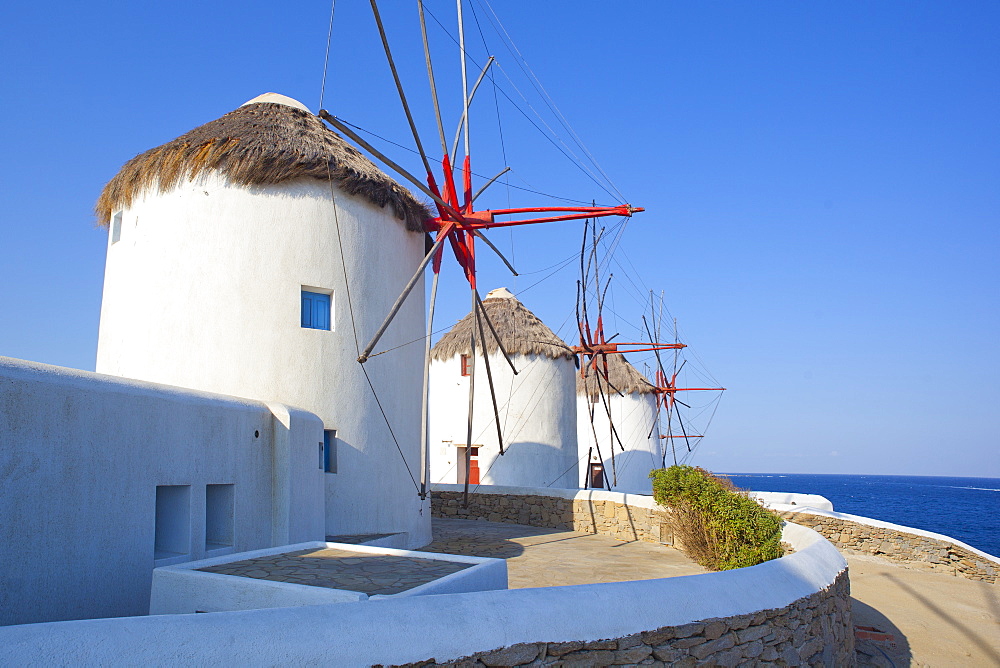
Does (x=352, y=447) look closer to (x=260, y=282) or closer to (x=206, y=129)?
(x=260, y=282)

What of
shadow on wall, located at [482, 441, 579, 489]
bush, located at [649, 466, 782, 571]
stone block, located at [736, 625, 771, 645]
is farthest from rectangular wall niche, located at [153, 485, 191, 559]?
shadow on wall, located at [482, 441, 579, 489]

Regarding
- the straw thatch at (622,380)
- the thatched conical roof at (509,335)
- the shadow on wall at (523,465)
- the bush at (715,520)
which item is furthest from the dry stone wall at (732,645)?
the straw thatch at (622,380)

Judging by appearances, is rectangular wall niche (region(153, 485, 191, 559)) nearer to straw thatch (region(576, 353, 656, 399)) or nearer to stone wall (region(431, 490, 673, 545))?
stone wall (region(431, 490, 673, 545))

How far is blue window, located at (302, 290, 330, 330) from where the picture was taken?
32.7ft

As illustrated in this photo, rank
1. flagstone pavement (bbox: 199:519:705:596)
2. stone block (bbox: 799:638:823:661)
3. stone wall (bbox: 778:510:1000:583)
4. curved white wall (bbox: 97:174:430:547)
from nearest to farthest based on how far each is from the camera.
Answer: flagstone pavement (bbox: 199:519:705:596) → stone block (bbox: 799:638:823:661) → curved white wall (bbox: 97:174:430:547) → stone wall (bbox: 778:510:1000:583)

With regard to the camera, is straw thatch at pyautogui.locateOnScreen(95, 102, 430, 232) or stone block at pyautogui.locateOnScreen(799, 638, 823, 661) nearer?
stone block at pyautogui.locateOnScreen(799, 638, 823, 661)

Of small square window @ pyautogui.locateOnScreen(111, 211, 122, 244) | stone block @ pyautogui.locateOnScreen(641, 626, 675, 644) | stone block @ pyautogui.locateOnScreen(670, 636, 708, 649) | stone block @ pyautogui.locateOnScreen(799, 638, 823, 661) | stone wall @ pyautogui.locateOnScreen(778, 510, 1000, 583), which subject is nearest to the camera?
stone block @ pyautogui.locateOnScreen(641, 626, 675, 644)

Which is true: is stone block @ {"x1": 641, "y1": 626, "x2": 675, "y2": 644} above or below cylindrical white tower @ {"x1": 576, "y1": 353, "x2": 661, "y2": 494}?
below

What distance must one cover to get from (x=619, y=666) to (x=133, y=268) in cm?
850

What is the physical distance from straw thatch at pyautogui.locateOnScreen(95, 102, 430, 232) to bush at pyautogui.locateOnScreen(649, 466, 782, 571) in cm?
591

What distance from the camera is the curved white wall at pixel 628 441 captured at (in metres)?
28.9

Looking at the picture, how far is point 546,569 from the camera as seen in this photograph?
9.59 meters

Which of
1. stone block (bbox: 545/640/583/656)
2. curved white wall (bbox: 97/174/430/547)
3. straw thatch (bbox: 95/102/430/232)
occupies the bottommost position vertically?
stone block (bbox: 545/640/583/656)

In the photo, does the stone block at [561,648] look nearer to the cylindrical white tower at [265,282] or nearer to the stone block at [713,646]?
the stone block at [713,646]
